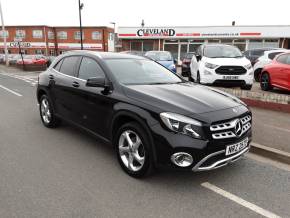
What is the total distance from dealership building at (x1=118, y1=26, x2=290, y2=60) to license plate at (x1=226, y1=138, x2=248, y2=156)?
30.3m

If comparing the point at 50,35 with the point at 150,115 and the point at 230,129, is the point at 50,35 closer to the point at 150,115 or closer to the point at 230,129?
the point at 150,115

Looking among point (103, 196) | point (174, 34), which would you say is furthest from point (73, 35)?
point (103, 196)

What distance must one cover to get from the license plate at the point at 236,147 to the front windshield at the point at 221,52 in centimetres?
671

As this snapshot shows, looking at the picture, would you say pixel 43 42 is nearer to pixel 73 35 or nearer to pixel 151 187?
pixel 73 35

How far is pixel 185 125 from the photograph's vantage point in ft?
10.7

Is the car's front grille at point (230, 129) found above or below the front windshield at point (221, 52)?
below

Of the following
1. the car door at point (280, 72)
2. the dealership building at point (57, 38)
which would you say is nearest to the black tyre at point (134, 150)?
the car door at point (280, 72)

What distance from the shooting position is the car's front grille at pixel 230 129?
3.32 meters

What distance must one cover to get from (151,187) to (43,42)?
197ft

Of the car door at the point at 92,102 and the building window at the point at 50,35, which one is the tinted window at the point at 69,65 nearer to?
the car door at the point at 92,102

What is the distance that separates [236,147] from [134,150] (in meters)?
1.30

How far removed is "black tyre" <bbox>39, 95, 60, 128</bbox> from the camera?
5.87 metres

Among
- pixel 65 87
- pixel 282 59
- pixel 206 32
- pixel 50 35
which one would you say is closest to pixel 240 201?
pixel 65 87

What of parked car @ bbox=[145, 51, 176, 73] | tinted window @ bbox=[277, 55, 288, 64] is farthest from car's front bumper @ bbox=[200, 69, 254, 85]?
parked car @ bbox=[145, 51, 176, 73]
